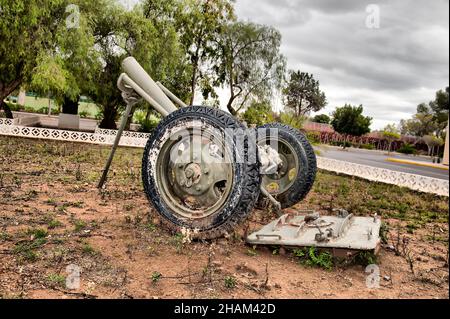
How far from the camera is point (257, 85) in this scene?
25922mm

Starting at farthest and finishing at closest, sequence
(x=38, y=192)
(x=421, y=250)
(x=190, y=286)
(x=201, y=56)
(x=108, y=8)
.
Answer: (x=201, y=56) < (x=108, y=8) < (x=38, y=192) < (x=421, y=250) < (x=190, y=286)

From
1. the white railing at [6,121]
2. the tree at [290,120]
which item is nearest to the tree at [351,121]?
the tree at [290,120]

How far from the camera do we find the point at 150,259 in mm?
3721

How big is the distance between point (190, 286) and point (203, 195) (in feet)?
4.11

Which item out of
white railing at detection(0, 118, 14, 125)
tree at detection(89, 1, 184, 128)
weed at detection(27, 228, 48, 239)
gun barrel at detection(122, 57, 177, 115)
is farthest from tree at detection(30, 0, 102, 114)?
weed at detection(27, 228, 48, 239)

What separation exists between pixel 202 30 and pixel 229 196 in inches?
843

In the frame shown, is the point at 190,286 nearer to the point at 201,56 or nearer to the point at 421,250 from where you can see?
the point at 421,250

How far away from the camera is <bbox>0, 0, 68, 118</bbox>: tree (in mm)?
14453

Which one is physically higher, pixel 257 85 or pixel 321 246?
pixel 257 85

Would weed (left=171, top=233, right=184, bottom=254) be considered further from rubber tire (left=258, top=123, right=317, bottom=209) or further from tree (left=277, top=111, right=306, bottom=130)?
tree (left=277, top=111, right=306, bottom=130)

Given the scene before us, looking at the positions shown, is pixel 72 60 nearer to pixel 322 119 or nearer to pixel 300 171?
pixel 300 171

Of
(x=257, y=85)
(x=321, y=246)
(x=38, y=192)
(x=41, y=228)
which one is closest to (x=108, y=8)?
(x=257, y=85)

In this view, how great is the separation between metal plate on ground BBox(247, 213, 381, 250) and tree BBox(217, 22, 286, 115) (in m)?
21.8
